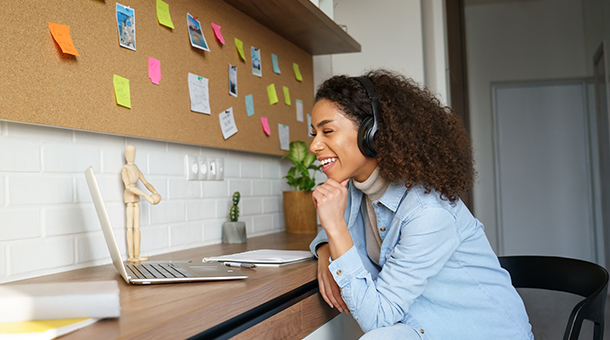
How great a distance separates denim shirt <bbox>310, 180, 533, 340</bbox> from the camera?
109 centimetres

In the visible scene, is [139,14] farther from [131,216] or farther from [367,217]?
[367,217]

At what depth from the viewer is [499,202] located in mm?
3912

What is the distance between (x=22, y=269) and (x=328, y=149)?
2.58 ft

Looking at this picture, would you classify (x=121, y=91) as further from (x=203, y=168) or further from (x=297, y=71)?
(x=297, y=71)

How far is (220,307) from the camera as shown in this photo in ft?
2.78

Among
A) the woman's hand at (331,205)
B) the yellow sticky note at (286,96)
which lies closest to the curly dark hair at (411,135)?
the woman's hand at (331,205)

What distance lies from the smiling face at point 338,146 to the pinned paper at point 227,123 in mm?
597

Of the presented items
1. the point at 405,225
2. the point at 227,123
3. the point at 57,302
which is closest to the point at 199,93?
the point at 227,123

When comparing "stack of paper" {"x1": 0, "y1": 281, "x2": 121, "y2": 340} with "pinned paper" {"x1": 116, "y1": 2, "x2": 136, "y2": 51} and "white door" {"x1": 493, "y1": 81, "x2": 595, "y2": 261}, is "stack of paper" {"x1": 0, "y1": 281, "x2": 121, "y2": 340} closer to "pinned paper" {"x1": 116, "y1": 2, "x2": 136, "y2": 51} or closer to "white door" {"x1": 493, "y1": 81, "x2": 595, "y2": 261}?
"pinned paper" {"x1": 116, "y1": 2, "x2": 136, "y2": 51}

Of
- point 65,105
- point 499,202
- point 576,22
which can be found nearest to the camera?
point 65,105

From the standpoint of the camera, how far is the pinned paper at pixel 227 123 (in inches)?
72.4

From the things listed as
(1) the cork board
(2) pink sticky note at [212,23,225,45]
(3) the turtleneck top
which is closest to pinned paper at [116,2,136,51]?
(1) the cork board

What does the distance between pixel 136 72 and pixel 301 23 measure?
880 mm

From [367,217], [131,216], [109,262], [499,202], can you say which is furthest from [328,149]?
[499,202]
